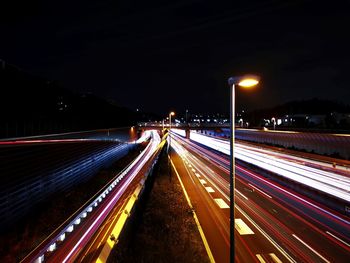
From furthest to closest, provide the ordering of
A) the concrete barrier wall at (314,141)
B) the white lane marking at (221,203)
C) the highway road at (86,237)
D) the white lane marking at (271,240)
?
the concrete barrier wall at (314,141), the white lane marking at (221,203), the white lane marking at (271,240), the highway road at (86,237)

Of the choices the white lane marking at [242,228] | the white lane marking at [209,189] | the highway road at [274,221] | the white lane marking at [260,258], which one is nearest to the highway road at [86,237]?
the highway road at [274,221]

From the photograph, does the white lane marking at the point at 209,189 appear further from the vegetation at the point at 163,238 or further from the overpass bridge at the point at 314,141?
the overpass bridge at the point at 314,141

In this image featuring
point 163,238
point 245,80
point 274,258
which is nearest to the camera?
point 245,80

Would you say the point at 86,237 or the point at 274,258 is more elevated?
the point at 86,237

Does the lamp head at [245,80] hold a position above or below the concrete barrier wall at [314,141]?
above

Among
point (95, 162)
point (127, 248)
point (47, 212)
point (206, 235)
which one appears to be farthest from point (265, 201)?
point (95, 162)

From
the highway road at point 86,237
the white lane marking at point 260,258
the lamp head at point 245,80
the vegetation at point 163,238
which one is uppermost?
the lamp head at point 245,80

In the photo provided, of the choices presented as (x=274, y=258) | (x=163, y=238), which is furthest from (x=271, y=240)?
(x=163, y=238)

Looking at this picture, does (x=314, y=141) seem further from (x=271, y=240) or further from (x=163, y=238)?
(x=163, y=238)

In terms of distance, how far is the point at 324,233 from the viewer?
17.3 metres

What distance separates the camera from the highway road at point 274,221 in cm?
1507

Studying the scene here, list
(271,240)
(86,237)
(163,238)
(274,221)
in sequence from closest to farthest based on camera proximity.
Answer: (86,237) → (163,238) → (271,240) → (274,221)

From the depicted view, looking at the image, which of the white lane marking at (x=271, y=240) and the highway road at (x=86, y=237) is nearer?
the highway road at (x=86, y=237)

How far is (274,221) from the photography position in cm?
1938
